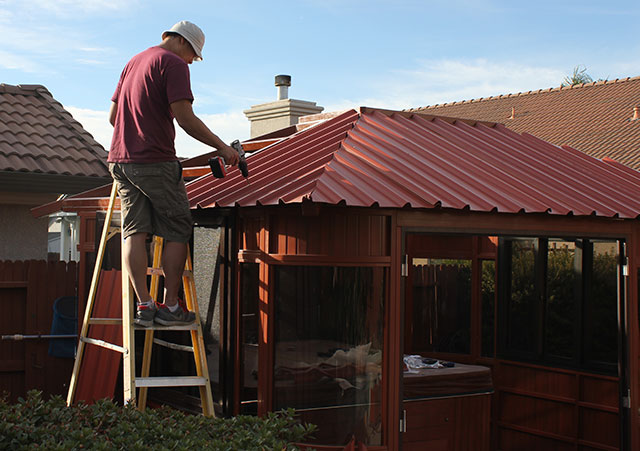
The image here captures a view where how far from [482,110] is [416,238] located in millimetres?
19313

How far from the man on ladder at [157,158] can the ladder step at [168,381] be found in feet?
1.29

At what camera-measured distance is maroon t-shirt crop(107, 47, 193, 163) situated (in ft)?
18.2

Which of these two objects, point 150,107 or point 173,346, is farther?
point 173,346

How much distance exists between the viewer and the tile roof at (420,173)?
612 cm

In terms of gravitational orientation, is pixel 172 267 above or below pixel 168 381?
above

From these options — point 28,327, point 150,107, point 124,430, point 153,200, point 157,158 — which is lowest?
point 124,430

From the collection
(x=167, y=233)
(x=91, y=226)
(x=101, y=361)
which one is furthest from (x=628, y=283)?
(x=91, y=226)

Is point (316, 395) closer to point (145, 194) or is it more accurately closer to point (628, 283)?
point (145, 194)

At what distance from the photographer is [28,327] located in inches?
374

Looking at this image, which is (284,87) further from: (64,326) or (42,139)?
(64,326)

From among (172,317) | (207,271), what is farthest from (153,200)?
(207,271)

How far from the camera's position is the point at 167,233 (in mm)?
5707

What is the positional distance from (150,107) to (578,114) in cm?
2218

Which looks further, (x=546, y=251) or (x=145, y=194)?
(x=546, y=251)
